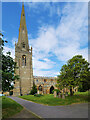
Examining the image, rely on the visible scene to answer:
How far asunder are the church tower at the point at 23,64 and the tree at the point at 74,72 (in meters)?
23.6

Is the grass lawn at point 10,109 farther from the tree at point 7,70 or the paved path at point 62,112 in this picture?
the tree at point 7,70

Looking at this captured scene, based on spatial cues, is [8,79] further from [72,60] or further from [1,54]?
[72,60]

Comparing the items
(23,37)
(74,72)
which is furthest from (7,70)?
(23,37)

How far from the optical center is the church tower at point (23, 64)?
3797 centimetres

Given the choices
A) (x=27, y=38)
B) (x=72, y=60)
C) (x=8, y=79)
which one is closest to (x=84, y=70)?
(x=72, y=60)

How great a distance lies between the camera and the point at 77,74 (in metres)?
18.3

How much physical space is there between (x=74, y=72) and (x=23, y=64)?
28046mm

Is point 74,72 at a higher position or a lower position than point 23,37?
lower

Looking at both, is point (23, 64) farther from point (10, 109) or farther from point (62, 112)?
point (62, 112)

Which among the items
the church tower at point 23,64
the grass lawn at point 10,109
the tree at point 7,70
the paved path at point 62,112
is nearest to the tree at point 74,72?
the paved path at point 62,112

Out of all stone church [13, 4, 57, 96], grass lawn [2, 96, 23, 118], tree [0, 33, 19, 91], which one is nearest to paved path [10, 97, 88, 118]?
grass lawn [2, 96, 23, 118]

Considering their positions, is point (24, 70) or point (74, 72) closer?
point (74, 72)

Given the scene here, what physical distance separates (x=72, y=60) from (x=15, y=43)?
31.9m

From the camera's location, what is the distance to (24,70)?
4047cm
